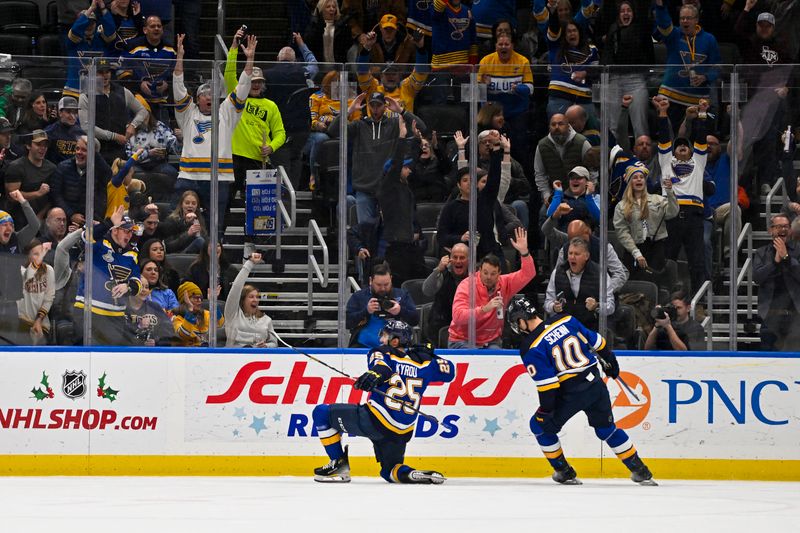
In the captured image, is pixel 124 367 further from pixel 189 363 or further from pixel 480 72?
pixel 480 72

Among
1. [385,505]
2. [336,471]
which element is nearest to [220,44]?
[336,471]

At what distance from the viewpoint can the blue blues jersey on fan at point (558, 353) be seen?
364 inches

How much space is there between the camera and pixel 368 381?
9.06 meters

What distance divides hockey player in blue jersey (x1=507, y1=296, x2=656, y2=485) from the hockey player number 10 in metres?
0.77

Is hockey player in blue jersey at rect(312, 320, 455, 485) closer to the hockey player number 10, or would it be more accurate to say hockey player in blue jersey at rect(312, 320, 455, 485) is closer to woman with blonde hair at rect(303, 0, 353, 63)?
the hockey player number 10

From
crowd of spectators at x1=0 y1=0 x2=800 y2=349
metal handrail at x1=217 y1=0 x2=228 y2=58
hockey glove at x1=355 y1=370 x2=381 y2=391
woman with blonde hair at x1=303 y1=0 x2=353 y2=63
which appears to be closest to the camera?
hockey glove at x1=355 y1=370 x2=381 y2=391

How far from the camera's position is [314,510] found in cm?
766

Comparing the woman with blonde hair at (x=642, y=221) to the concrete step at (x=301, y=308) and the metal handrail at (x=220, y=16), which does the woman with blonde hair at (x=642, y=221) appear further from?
the metal handrail at (x=220, y=16)

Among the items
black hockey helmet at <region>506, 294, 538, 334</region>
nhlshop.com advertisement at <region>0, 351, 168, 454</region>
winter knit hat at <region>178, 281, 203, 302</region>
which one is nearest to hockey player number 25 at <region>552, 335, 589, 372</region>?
black hockey helmet at <region>506, 294, 538, 334</region>

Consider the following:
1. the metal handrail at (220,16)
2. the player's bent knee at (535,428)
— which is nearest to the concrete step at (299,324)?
the player's bent knee at (535,428)

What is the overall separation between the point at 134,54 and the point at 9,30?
2.47 metres

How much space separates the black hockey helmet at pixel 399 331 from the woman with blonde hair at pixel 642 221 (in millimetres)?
1731

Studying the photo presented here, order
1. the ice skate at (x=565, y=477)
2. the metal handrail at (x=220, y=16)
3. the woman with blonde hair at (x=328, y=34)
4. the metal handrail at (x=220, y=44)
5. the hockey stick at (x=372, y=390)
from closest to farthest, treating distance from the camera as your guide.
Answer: the hockey stick at (x=372, y=390)
the ice skate at (x=565, y=477)
the woman with blonde hair at (x=328, y=34)
the metal handrail at (x=220, y=44)
the metal handrail at (x=220, y=16)

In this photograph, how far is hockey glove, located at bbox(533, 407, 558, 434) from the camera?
9258 millimetres
